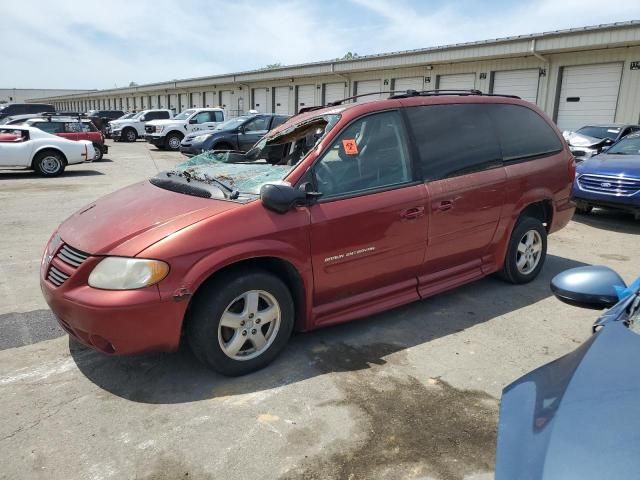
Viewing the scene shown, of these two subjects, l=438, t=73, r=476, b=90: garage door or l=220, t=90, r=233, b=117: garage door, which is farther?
l=220, t=90, r=233, b=117: garage door

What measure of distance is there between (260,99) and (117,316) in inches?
1285

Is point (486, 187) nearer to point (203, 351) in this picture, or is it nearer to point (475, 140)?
point (475, 140)

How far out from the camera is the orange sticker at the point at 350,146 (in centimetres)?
372

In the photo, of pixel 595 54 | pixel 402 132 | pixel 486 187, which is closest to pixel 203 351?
pixel 402 132

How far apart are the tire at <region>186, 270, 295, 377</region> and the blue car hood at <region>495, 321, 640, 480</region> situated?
5.89ft

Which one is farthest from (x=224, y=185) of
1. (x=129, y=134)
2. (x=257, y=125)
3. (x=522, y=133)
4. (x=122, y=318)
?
(x=129, y=134)

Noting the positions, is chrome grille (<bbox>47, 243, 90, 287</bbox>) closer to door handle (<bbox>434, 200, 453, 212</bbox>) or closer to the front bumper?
the front bumper

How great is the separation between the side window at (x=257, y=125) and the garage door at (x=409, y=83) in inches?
334

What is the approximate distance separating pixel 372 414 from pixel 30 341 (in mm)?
2725

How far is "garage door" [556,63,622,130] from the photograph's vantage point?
15977 millimetres

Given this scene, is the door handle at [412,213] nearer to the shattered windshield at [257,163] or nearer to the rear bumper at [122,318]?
the shattered windshield at [257,163]

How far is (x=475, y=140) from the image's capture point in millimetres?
4520

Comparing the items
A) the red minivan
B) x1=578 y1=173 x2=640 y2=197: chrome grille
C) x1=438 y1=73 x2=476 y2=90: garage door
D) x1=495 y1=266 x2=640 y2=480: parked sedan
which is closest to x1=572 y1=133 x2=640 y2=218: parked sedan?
x1=578 y1=173 x2=640 y2=197: chrome grille

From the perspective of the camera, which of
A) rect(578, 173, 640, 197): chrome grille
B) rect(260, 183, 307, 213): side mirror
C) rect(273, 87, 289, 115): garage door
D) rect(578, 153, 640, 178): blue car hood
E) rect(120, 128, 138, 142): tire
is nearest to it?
rect(260, 183, 307, 213): side mirror
